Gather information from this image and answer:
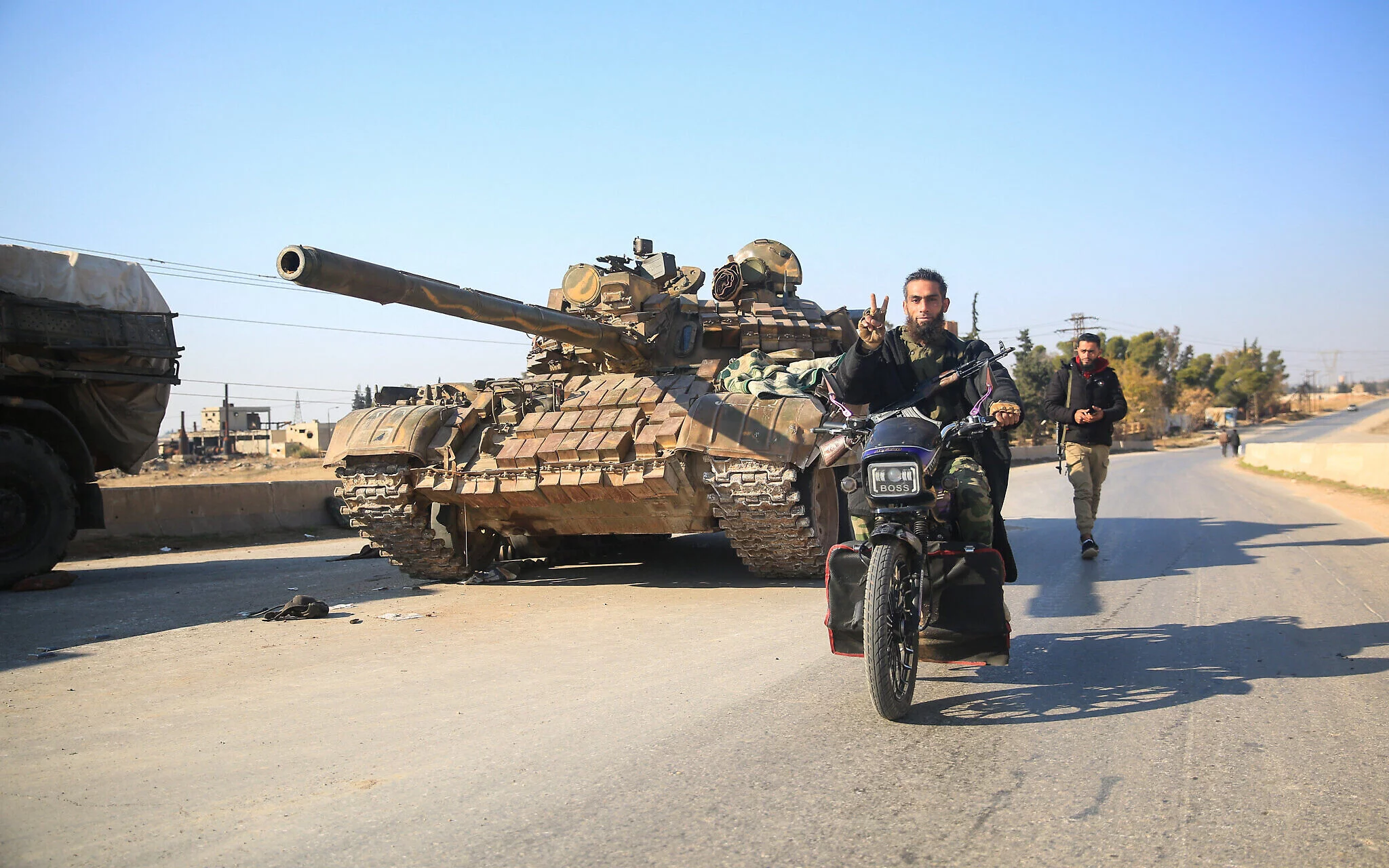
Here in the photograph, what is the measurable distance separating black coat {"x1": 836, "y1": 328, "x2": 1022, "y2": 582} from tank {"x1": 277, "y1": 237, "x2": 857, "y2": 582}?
279 cm

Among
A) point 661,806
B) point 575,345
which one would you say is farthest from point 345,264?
point 661,806

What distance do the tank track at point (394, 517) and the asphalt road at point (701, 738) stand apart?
59.2 inches

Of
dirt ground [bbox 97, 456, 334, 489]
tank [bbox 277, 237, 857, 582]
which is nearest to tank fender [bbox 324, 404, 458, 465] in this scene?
tank [bbox 277, 237, 857, 582]

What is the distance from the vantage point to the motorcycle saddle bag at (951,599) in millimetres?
4305

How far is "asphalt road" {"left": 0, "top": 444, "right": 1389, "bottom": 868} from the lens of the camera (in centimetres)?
294

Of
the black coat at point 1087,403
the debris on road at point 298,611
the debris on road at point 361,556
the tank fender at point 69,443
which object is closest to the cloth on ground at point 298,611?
the debris on road at point 298,611

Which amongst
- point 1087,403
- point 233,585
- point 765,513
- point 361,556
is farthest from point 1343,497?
point 233,585

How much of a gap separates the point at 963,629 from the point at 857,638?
43cm

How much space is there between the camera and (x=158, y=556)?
1334 cm

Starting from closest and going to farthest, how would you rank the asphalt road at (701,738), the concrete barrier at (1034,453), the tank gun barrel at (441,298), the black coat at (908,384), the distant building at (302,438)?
the asphalt road at (701,738)
the black coat at (908,384)
the tank gun barrel at (441,298)
the distant building at (302,438)
the concrete barrier at (1034,453)

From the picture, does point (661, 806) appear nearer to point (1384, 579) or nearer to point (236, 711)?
point (236, 711)

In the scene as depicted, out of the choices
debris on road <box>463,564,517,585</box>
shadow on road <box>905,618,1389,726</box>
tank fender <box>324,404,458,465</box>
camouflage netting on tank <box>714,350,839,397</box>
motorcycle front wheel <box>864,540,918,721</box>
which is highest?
camouflage netting on tank <box>714,350,839,397</box>

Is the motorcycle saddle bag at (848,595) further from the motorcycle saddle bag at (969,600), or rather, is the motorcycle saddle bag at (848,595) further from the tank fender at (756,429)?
the tank fender at (756,429)

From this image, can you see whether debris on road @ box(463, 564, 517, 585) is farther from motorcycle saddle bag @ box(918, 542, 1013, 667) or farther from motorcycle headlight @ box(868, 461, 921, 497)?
motorcycle headlight @ box(868, 461, 921, 497)
